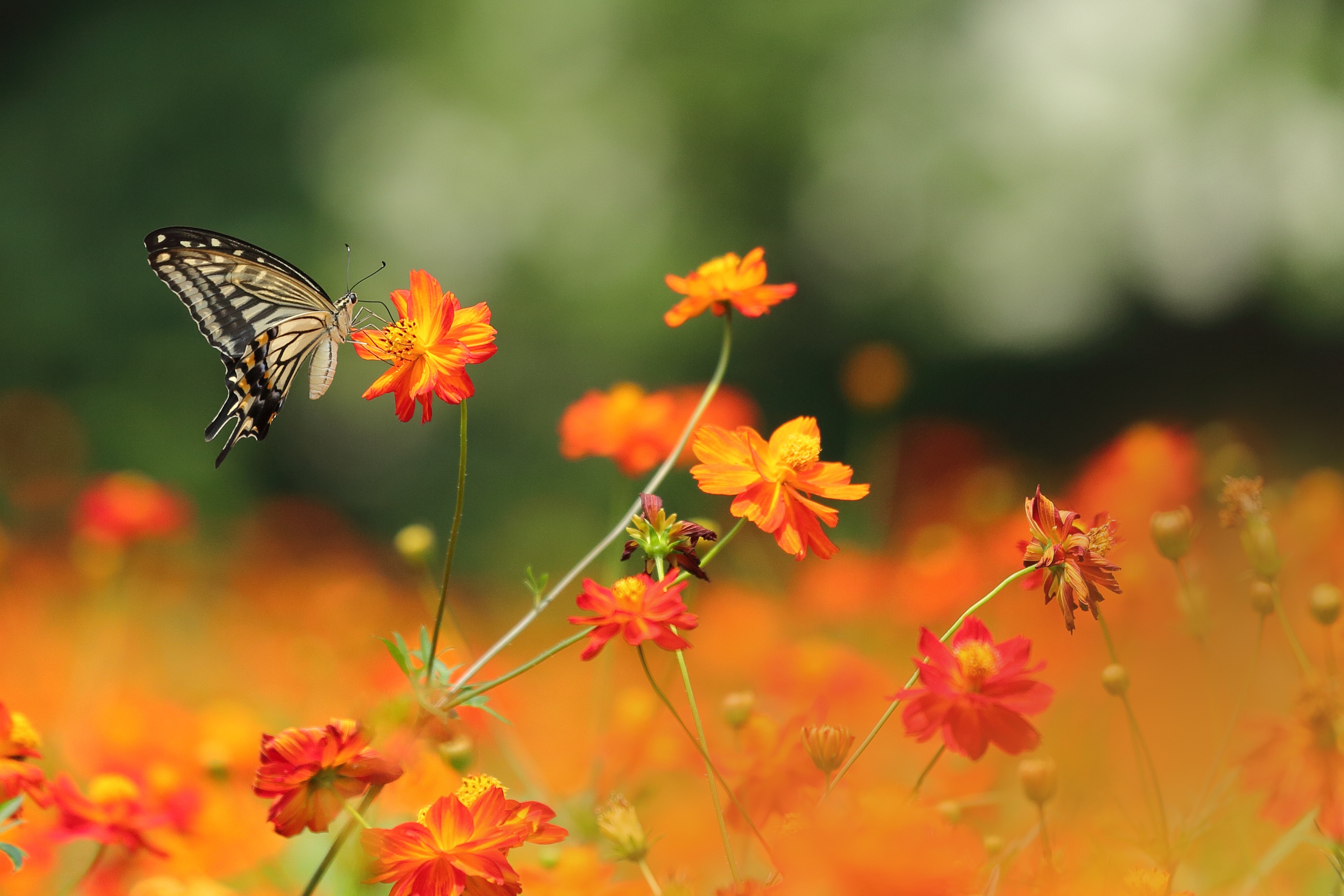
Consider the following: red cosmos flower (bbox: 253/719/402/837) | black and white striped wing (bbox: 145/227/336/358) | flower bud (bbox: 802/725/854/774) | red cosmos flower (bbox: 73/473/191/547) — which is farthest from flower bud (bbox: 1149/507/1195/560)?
red cosmos flower (bbox: 73/473/191/547)

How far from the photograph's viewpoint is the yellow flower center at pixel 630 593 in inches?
18.8

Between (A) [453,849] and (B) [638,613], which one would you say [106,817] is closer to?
(A) [453,849]

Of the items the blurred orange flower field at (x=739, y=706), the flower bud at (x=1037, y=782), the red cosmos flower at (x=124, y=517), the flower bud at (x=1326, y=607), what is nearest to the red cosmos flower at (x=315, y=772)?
the blurred orange flower field at (x=739, y=706)

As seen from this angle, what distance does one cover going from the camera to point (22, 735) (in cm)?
53

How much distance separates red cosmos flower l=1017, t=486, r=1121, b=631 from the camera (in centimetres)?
47

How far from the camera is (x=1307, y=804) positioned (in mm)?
485

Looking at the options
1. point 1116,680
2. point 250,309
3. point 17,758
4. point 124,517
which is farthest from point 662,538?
point 124,517

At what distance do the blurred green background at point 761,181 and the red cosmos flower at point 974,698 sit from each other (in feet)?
9.80

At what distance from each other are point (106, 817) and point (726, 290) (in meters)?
0.52

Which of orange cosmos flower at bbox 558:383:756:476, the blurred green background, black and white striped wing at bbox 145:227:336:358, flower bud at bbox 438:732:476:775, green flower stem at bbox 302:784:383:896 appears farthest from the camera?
the blurred green background

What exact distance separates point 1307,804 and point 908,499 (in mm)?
2093

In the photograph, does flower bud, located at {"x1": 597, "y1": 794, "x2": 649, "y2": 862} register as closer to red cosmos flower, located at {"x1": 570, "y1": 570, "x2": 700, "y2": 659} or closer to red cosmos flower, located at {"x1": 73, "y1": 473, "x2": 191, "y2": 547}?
red cosmos flower, located at {"x1": 570, "y1": 570, "x2": 700, "y2": 659}

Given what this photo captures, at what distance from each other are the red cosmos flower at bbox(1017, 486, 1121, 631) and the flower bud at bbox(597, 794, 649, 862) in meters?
0.25

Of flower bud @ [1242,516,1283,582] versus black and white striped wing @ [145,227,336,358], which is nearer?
flower bud @ [1242,516,1283,582]
